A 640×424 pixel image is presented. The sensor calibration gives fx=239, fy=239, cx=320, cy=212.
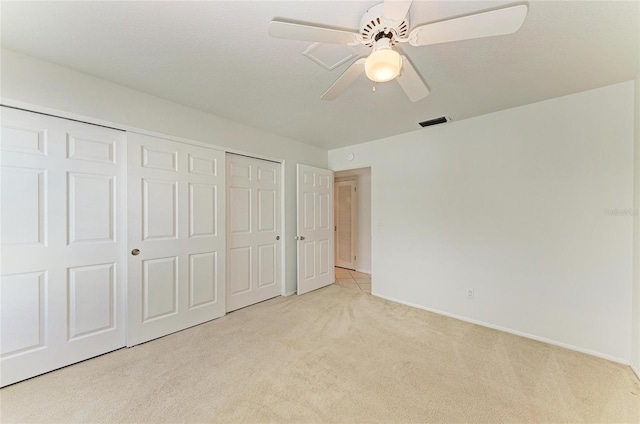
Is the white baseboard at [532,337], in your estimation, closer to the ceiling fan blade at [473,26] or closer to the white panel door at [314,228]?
the white panel door at [314,228]

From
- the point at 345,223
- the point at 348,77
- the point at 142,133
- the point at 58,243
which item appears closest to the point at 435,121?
the point at 348,77

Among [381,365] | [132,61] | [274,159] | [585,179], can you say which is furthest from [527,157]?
[132,61]

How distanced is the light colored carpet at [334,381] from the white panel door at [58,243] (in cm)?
20

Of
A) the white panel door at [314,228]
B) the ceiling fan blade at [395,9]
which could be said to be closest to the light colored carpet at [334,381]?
the white panel door at [314,228]

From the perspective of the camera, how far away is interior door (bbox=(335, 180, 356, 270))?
17.0 ft

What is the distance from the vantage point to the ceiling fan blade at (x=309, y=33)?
110cm

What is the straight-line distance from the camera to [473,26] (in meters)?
1.09

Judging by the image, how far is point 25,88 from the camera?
1730mm

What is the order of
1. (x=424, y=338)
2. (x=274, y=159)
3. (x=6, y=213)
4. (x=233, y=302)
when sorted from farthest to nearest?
(x=274, y=159) < (x=233, y=302) < (x=424, y=338) < (x=6, y=213)

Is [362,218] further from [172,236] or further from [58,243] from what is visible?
Answer: [58,243]

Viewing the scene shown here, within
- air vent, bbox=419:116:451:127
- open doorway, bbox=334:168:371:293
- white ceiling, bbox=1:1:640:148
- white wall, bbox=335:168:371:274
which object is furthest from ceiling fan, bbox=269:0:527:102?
white wall, bbox=335:168:371:274

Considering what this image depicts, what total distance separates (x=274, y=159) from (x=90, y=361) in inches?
107

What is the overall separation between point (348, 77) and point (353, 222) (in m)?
3.86

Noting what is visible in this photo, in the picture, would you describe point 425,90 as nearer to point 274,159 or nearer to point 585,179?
point 585,179
